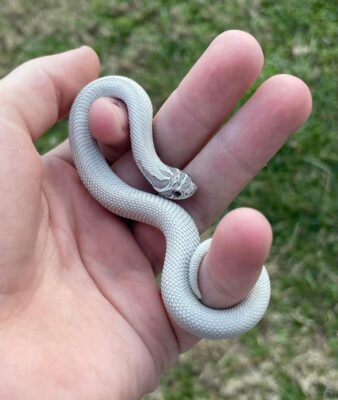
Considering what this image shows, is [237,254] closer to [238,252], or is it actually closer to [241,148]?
[238,252]

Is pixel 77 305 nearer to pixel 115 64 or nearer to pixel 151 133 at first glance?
pixel 151 133

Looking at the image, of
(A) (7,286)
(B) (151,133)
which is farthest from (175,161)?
(A) (7,286)

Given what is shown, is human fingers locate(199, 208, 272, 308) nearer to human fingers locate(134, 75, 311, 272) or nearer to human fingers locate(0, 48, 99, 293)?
human fingers locate(134, 75, 311, 272)

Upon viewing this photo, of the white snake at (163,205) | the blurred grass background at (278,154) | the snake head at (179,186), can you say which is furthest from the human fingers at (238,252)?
the blurred grass background at (278,154)

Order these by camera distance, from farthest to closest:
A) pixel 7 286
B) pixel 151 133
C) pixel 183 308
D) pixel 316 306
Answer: pixel 316 306 → pixel 151 133 → pixel 183 308 → pixel 7 286

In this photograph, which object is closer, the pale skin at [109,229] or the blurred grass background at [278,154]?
the pale skin at [109,229]

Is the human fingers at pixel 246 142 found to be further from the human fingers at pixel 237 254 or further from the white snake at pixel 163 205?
the human fingers at pixel 237 254

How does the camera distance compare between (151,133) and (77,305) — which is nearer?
(77,305)

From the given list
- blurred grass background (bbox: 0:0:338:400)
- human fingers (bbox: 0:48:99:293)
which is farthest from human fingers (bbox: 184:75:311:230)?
blurred grass background (bbox: 0:0:338:400)
